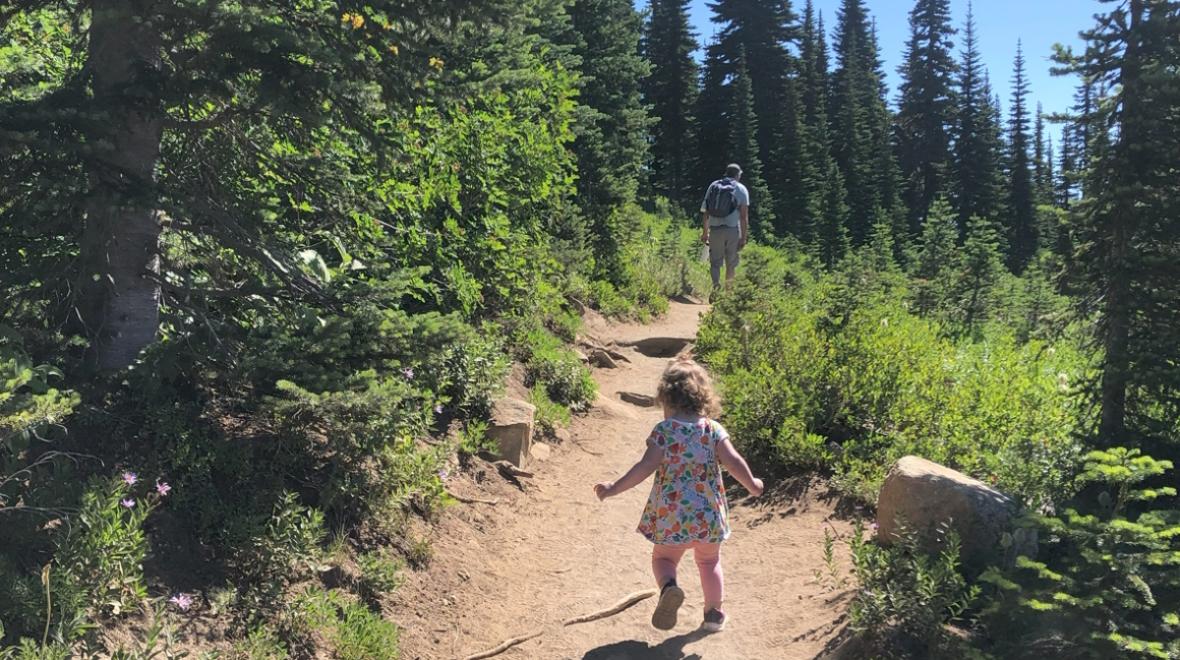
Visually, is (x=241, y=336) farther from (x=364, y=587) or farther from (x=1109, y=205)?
(x=1109, y=205)

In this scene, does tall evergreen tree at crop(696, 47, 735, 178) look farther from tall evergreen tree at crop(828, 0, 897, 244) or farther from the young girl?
the young girl

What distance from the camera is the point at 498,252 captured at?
791 cm

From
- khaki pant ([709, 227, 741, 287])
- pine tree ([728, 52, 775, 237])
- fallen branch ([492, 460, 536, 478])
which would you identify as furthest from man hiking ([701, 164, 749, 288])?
pine tree ([728, 52, 775, 237])

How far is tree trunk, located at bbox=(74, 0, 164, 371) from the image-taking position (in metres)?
3.54

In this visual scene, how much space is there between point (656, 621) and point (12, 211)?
3.65 meters

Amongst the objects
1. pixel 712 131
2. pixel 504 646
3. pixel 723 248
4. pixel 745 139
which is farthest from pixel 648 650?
pixel 712 131

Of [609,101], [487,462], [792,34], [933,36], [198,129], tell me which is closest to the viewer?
[198,129]

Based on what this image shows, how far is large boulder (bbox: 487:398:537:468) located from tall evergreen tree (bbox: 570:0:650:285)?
8.00m

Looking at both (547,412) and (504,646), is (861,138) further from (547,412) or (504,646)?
(504,646)

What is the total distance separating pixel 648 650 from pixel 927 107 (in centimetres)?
6354

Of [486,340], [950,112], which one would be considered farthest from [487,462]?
[950,112]

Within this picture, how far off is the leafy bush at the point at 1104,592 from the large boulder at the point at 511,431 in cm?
398

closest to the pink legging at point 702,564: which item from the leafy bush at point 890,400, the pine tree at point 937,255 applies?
the leafy bush at point 890,400

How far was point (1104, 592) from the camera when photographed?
3.06 m
